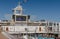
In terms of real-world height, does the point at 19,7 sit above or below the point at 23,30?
above

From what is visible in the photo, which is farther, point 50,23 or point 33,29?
point 50,23

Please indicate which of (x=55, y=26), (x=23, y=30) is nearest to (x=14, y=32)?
(x=23, y=30)

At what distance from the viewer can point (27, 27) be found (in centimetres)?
3762

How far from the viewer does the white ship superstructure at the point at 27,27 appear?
122ft

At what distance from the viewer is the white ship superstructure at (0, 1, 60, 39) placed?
3722cm

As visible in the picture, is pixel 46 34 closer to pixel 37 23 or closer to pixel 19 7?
pixel 37 23

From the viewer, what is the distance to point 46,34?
3712 centimetres

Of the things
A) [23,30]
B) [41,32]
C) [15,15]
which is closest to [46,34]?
[41,32]

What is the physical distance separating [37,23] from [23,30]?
292 cm

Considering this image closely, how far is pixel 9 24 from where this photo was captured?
39.2 meters

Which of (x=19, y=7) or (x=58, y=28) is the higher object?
(x=19, y=7)

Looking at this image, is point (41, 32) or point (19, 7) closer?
point (41, 32)

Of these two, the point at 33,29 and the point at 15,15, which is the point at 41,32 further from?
the point at 15,15

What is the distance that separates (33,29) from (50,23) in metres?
4.41
